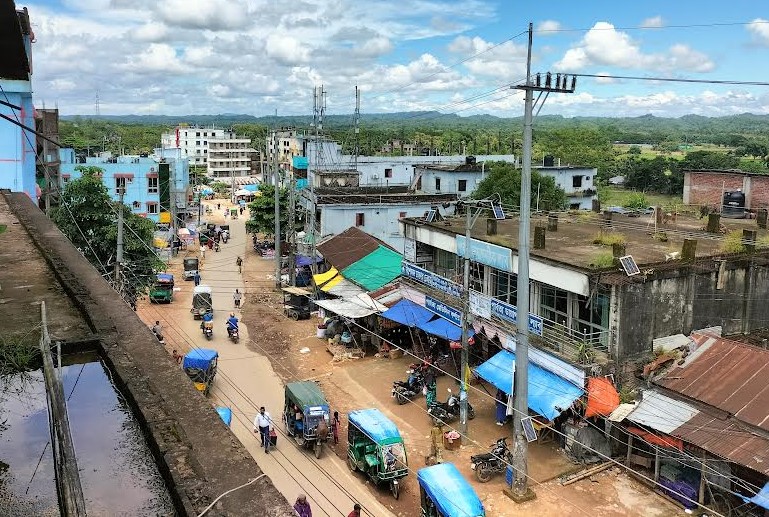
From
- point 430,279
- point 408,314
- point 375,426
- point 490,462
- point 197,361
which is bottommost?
point 490,462

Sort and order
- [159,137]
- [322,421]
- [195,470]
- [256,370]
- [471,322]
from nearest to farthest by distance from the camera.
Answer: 1. [195,470]
2. [322,421]
3. [471,322]
4. [256,370]
5. [159,137]

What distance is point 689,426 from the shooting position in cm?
1538

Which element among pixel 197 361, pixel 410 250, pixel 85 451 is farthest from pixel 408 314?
pixel 85 451

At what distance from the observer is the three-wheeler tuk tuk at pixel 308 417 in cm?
1797

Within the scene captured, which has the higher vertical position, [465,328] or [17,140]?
[17,140]

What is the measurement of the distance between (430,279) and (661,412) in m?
10.7

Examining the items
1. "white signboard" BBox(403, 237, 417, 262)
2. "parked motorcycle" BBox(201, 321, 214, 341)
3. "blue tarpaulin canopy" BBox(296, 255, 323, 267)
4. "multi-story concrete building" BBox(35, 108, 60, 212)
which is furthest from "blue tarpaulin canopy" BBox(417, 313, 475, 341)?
"multi-story concrete building" BBox(35, 108, 60, 212)

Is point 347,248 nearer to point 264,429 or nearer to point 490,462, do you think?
point 264,429

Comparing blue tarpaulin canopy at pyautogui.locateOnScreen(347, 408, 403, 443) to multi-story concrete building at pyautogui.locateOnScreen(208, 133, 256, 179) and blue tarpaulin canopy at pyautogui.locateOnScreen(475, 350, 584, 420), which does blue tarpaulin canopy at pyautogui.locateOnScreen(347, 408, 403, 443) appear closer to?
blue tarpaulin canopy at pyautogui.locateOnScreen(475, 350, 584, 420)

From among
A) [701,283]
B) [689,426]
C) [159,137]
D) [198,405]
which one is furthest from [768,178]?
[159,137]

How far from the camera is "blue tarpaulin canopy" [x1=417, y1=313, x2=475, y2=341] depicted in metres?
22.9

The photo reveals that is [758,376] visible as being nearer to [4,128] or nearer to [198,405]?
[198,405]

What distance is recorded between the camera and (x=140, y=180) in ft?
185

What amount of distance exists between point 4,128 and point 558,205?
33.7 metres
